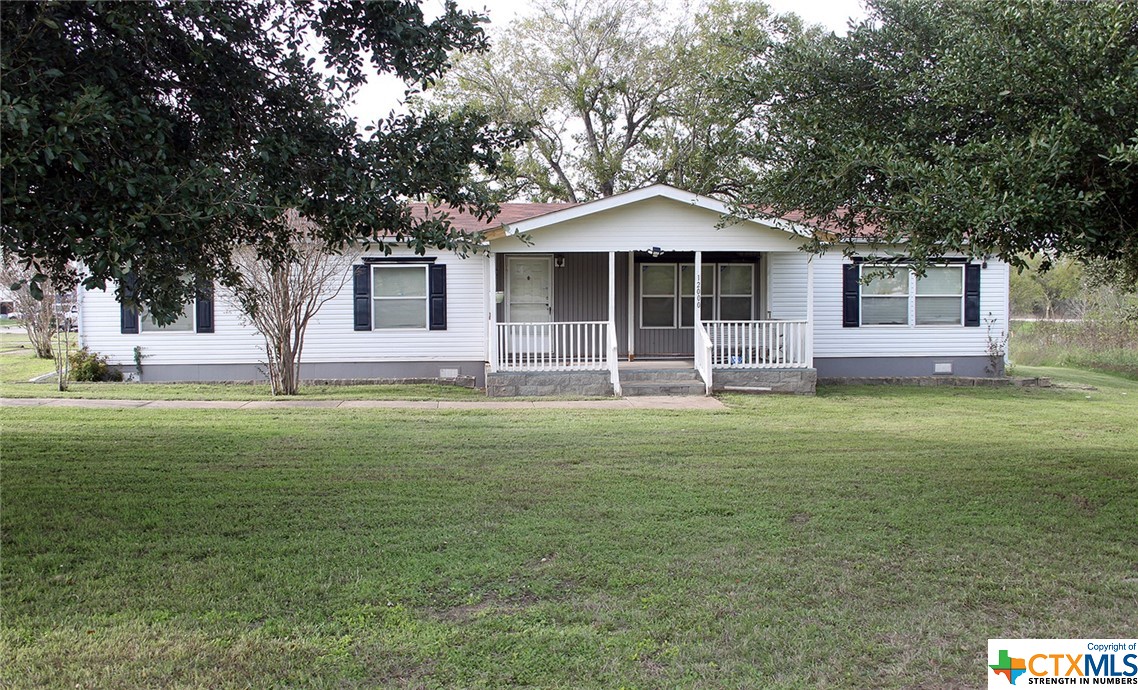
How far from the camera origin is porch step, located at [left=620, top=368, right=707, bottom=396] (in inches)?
534

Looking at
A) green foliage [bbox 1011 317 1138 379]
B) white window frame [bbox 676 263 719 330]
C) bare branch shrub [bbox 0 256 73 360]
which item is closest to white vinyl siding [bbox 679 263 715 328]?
white window frame [bbox 676 263 719 330]

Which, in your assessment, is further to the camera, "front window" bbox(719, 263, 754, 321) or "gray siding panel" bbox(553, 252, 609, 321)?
"front window" bbox(719, 263, 754, 321)

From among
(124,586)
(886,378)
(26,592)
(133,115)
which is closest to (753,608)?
(124,586)

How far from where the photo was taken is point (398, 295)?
604 inches

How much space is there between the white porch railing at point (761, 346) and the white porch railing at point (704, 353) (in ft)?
0.24

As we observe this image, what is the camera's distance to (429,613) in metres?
4.20

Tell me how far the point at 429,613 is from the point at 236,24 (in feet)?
13.3

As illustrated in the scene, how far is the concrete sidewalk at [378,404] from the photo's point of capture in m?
11.7

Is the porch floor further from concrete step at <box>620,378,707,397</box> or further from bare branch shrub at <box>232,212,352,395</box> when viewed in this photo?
bare branch shrub at <box>232,212,352,395</box>

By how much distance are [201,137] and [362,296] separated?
962 centimetres

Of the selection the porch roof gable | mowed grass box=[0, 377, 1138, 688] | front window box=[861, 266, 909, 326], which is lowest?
mowed grass box=[0, 377, 1138, 688]

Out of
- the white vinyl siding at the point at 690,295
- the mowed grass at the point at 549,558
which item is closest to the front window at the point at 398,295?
the white vinyl siding at the point at 690,295

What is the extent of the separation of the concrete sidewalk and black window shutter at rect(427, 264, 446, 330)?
2927 millimetres

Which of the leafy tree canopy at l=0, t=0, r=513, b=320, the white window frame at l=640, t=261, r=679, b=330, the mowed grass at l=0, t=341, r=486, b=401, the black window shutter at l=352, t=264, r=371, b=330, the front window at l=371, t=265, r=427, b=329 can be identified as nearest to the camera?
the leafy tree canopy at l=0, t=0, r=513, b=320
